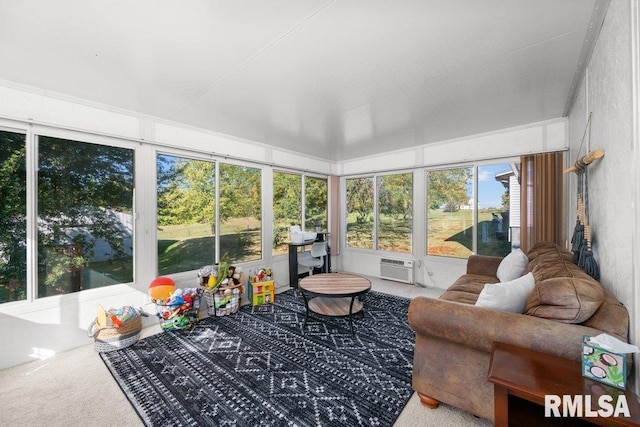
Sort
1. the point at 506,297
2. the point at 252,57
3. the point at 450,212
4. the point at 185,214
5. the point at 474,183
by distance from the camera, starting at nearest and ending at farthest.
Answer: the point at 506,297
the point at 252,57
the point at 185,214
the point at 474,183
the point at 450,212

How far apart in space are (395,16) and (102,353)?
12.0 ft

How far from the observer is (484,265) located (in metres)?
3.23

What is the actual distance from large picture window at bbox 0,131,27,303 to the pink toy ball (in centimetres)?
99

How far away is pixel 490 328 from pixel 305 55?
7.08ft

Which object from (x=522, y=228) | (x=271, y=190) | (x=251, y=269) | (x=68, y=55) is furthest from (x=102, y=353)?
(x=522, y=228)

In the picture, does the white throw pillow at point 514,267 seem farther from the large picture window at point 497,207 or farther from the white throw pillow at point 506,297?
the large picture window at point 497,207

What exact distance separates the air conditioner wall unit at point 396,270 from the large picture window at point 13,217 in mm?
4666

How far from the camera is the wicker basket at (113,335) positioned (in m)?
A: 2.40

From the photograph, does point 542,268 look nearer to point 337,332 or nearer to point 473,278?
point 473,278

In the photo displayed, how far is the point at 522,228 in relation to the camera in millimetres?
3428

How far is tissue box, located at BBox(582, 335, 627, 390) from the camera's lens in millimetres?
996

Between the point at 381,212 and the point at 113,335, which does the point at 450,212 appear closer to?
the point at 381,212

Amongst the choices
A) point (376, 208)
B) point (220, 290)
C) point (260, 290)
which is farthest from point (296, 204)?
point (220, 290)

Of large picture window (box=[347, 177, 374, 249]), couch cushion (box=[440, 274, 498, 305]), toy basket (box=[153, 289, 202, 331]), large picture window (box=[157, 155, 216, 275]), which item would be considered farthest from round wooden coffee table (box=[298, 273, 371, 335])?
large picture window (box=[347, 177, 374, 249])
